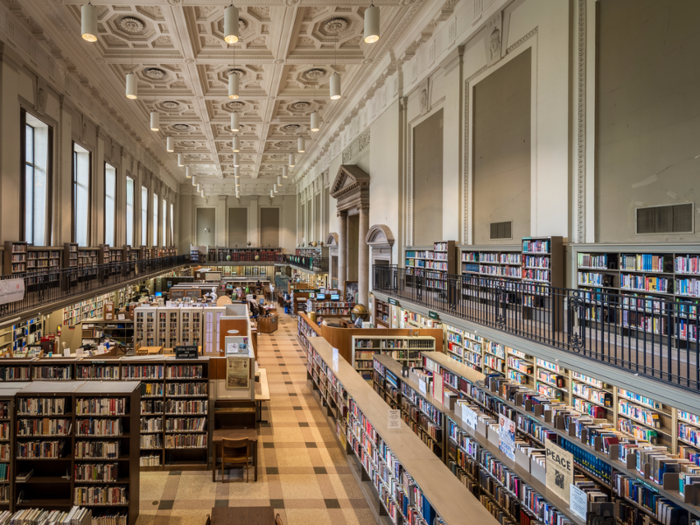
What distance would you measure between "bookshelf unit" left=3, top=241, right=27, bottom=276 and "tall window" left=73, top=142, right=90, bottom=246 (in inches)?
189

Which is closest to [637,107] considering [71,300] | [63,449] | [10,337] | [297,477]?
[297,477]

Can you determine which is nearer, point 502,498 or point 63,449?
point 502,498

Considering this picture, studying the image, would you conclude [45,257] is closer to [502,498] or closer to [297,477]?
[297,477]

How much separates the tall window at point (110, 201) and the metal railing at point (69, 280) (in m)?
1.64

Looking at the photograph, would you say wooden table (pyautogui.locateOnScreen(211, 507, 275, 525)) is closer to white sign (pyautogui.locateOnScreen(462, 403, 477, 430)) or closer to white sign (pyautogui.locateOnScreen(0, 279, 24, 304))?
white sign (pyautogui.locateOnScreen(462, 403, 477, 430))

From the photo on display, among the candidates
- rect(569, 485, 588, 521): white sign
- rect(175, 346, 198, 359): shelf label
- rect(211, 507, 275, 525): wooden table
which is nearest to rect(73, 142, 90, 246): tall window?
rect(175, 346, 198, 359): shelf label

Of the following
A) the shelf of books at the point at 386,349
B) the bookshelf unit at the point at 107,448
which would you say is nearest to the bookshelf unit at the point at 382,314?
the shelf of books at the point at 386,349

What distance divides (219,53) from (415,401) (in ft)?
37.5

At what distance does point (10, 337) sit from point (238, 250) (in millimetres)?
27463

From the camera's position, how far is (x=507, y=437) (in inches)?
182

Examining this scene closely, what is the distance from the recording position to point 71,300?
990 centimetres

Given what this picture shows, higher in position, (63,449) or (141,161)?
(141,161)

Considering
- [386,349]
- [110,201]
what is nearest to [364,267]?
[386,349]

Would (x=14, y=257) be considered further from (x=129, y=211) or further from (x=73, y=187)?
(x=129, y=211)
